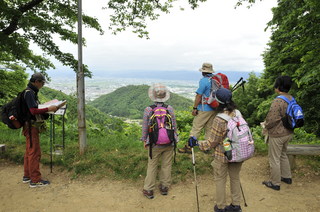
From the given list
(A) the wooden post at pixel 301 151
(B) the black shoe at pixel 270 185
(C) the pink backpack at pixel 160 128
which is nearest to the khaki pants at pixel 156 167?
(C) the pink backpack at pixel 160 128

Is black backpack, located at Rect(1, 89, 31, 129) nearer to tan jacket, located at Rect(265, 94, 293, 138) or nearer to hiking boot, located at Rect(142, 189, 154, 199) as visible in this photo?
hiking boot, located at Rect(142, 189, 154, 199)

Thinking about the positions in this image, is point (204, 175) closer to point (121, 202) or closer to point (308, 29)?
point (121, 202)

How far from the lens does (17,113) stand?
4246 mm

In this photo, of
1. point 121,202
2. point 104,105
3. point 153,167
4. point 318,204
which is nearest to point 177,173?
point 153,167

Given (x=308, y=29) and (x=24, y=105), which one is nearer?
(x=24, y=105)

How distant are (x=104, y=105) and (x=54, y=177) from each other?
107ft

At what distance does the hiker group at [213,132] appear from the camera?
3.21 metres

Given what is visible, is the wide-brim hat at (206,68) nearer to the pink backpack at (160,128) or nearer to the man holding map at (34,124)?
the pink backpack at (160,128)

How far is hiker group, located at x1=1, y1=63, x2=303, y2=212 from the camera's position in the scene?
3207 mm

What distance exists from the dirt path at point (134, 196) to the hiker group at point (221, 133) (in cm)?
24

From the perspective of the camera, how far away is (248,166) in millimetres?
5406

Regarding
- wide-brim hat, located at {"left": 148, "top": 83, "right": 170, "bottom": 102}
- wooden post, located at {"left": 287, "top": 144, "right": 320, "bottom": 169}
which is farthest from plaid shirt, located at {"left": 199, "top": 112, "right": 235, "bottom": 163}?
wooden post, located at {"left": 287, "top": 144, "right": 320, "bottom": 169}

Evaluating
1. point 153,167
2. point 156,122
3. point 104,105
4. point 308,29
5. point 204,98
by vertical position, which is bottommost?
point 104,105

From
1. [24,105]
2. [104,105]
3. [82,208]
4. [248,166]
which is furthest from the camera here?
[104,105]
